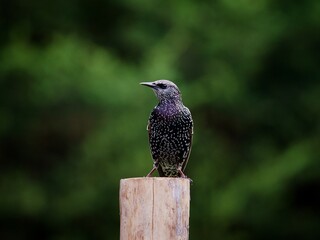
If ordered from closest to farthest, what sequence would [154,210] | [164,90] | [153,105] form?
[154,210] < [164,90] < [153,105]

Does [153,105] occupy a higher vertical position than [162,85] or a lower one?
higher

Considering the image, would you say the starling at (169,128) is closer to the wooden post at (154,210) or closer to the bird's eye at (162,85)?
the bird's eye at (162,85)

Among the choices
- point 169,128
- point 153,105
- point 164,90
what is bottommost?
point 169,128

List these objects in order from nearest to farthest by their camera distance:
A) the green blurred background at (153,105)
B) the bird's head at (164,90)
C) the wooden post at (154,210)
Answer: the wooden post at (154,210) → the bird's head at (164,90) → the green blurred background at (153,105)

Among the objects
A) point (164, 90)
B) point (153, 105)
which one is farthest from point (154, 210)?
point (153, 105)

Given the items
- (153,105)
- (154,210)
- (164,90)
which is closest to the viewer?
(154,210)

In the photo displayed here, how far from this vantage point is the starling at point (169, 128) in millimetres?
6602

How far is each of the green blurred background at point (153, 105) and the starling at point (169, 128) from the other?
10.7 feet

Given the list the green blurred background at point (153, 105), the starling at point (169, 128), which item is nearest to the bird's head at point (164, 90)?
the starling at point (169, 128)

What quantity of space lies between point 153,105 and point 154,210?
5.38 m

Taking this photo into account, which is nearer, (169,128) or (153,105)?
(169,128)

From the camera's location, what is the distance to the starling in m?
6.60

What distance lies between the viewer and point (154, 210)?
4680 millimetres

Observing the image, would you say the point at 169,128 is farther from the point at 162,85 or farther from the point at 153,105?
the point at 153,105
